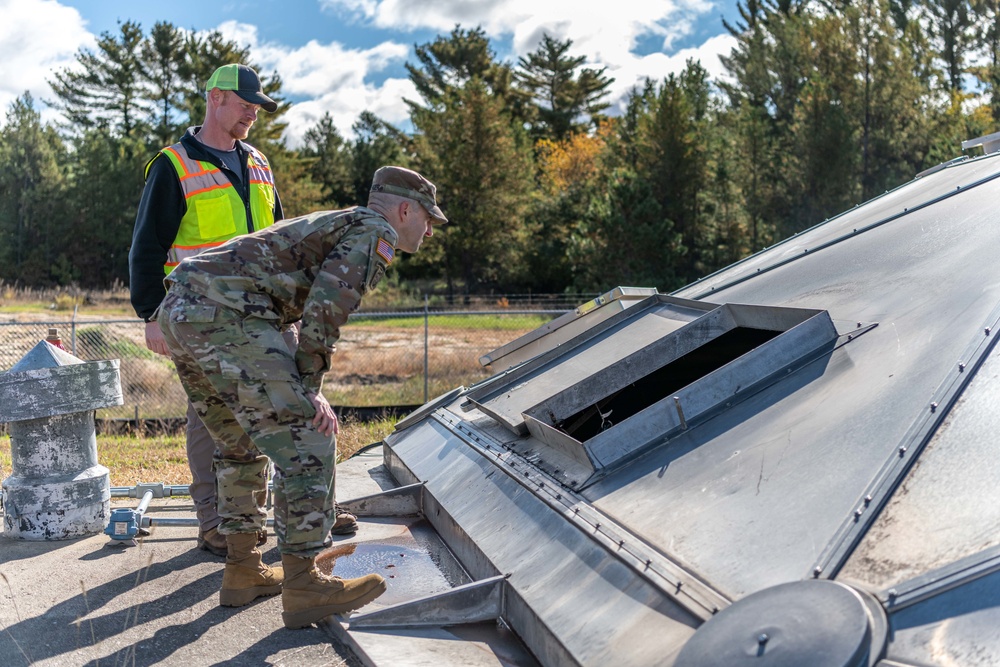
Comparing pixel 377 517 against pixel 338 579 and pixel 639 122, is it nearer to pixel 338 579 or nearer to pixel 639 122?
pixel 338 579

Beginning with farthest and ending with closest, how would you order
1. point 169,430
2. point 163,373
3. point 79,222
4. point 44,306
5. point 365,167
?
point 365,167 < point 79,222 < point 44,306 < point 163,373 < point 169,430

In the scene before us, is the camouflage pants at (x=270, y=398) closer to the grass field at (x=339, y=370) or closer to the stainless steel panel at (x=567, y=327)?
the stainless steel panel at (x=567, y=327)

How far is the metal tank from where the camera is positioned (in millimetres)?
1890

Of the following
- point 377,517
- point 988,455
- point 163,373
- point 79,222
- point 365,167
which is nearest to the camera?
point 988,455

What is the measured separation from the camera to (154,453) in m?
8.12

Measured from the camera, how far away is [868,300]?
3291 mm

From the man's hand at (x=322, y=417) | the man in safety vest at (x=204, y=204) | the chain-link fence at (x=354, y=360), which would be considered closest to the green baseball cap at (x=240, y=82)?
the man in safety vest at (x=204, y=204)

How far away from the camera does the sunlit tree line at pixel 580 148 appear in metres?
30.1

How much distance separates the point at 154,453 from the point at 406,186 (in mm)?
5708

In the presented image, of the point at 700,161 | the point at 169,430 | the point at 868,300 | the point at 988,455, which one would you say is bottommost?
the point at 169,430

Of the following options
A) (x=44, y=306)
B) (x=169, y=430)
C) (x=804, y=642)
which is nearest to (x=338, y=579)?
(x=804, y=642)

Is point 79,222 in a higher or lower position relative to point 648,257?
higher

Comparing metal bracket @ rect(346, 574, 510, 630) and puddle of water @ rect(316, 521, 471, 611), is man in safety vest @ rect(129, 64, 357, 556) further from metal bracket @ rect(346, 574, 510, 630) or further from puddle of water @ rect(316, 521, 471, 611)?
metal bracket @ rect(346, 574, 510, 630)

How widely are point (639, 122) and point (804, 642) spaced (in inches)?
1238
